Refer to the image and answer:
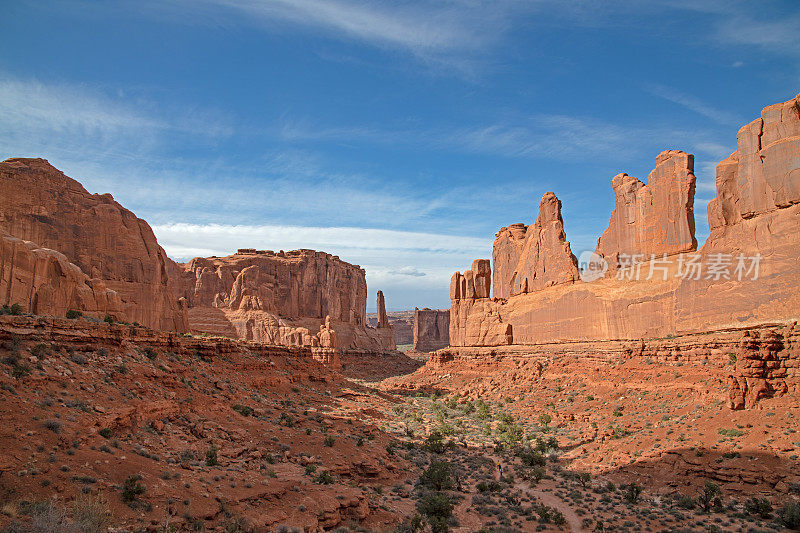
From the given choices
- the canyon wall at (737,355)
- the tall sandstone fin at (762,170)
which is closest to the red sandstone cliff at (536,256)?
the canyon wall at (737,355)

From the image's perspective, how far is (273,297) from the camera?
79500 millimetres

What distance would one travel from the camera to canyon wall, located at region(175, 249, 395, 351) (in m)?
72.1

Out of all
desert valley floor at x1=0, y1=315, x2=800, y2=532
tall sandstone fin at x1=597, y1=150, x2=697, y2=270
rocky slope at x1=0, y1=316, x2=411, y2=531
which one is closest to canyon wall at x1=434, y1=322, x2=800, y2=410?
desert valley floor at x1=0, y1=315, x2=800, y2=532

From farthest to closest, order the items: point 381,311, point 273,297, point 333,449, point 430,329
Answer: point 430,329 → point 381,311 → point 273,297 → point 333,449

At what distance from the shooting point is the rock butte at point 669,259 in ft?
79.7

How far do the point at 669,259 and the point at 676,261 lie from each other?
73 cm

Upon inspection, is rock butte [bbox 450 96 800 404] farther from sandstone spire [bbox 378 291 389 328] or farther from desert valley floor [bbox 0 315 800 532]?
sandstone spire [bbox 378 291 389 328]

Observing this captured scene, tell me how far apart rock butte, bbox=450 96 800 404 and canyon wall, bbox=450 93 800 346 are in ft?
0.21

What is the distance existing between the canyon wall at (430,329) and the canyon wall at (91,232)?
9883 centimetres

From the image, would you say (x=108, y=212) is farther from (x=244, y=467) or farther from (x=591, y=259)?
(x=591, y=259)

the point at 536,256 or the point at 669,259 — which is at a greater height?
the point at 536,256

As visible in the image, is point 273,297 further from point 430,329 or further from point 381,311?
point 430,329

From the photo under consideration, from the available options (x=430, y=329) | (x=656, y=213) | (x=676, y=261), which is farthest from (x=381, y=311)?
(x=676, y=261)

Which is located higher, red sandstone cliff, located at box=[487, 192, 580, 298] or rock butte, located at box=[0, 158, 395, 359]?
red sandstone cliff, located at box=[487, 192, 580, 298]
